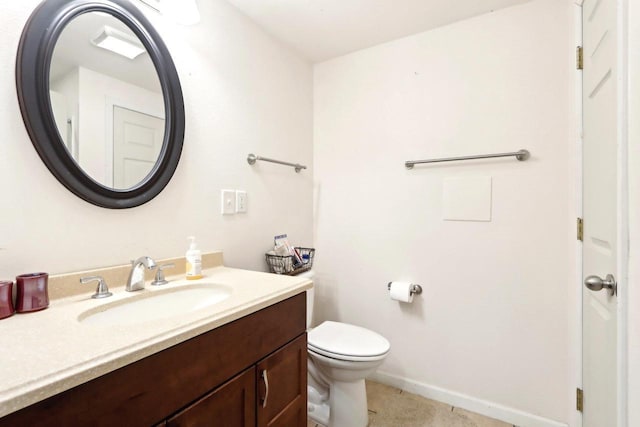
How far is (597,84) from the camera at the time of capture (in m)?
1.11

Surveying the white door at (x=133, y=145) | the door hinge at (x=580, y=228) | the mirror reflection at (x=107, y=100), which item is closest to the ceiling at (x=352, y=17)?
the mirror reflection at (x=107, y=100)

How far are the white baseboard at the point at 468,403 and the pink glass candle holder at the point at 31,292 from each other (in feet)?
5.96

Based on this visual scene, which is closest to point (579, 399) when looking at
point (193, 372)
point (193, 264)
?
point (193, 372)

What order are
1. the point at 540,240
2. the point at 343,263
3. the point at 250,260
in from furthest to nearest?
the point at 343,263
the point at 250,260
the point at 540,240

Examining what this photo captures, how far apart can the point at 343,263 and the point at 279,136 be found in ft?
3.19

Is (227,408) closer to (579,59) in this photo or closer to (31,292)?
(31,292)

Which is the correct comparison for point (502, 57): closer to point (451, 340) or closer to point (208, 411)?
point (451, 340)

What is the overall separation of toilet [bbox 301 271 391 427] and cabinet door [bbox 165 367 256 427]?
60 cm

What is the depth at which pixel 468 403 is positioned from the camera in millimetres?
1678

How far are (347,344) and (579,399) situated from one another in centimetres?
108

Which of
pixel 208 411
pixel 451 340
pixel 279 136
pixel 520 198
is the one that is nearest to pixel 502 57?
pixel 520 198

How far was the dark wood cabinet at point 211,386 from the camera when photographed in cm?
55

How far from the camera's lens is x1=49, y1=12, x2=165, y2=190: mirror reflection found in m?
0.96

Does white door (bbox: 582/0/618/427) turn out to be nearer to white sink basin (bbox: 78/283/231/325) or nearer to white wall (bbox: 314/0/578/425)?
white wall (bbox: 314/0/578/425)
